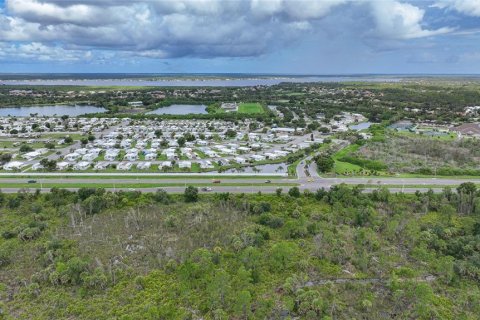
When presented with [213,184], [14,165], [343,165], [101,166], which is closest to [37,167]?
[14,165]

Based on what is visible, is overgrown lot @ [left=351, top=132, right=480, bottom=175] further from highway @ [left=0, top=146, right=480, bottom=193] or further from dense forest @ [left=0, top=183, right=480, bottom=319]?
dense forest @ [left=0, top=183, right=480, bottom=319]

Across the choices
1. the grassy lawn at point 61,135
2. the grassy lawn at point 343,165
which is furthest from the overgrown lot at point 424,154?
the grassy lawn at point 61,135

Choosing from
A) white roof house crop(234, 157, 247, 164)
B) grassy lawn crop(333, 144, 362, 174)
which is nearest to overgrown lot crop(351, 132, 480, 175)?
grassy lawn crop(333, 144, 362, 174)

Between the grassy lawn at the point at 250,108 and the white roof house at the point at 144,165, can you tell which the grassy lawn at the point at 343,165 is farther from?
the grassy lawn at the point at 250,108

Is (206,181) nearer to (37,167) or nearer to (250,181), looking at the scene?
(250,181)

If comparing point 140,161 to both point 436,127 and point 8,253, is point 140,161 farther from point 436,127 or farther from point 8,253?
point 436,127

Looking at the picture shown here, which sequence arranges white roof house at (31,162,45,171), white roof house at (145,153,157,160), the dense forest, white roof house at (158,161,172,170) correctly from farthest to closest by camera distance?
white roof house at (145,153,157,160) < white roof house at (158,161,172,170) < white roof house at (31,162,45,171) < the dense forest
